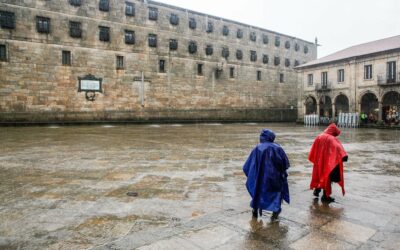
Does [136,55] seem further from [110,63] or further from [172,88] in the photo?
[172,88]

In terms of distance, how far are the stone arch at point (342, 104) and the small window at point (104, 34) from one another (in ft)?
76.1

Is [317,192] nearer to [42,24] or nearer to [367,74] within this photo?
[42,24]

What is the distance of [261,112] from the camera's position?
36406 millimetres

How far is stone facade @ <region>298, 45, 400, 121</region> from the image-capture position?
1018 inches

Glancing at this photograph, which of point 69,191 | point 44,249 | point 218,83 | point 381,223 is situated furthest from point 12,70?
point 381,223

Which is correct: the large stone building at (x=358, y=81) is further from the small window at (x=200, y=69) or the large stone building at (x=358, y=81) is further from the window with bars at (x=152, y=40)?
the window with bars at (x=152, y=40)

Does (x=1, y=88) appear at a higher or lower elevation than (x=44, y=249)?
higher

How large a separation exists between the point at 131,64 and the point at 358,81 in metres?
20.9

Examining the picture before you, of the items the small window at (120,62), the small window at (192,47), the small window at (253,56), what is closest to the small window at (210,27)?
the small window at (192,47)

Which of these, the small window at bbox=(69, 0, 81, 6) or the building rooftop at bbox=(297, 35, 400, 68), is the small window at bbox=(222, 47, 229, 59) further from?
the small window at bbox=(69, 0, 81, 6)

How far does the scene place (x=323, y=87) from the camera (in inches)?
1239

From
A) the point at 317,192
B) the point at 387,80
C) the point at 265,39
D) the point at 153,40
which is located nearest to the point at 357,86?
the point at 387,80

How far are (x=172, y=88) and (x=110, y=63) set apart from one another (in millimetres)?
6349

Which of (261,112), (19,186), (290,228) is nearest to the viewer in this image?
(290,228)
